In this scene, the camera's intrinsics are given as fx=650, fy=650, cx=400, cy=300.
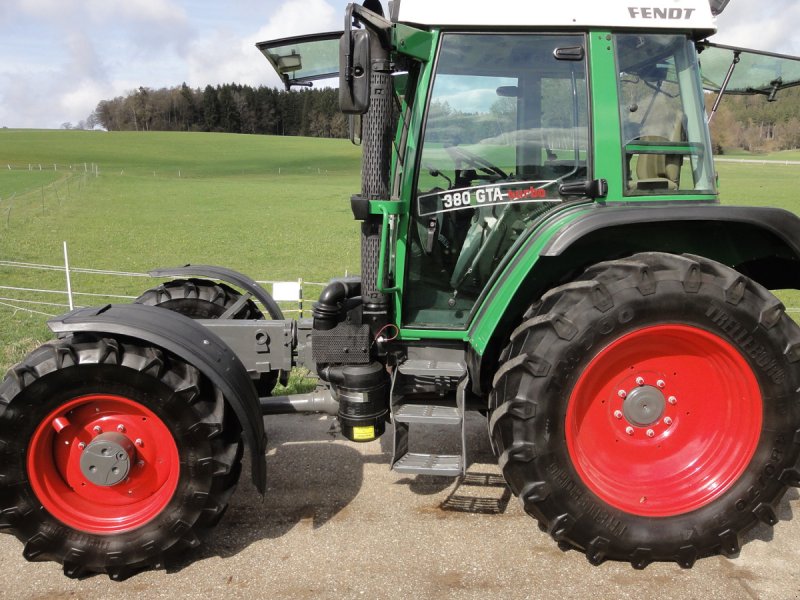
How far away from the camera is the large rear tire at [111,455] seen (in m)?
2.87

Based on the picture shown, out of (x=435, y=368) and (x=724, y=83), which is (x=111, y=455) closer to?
(x=435, y=368)

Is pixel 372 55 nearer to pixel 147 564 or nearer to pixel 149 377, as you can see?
pixel 149 377

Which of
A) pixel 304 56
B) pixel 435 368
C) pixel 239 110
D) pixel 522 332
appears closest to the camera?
pixel 522 332

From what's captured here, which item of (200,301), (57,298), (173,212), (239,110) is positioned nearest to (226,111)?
(239,110)

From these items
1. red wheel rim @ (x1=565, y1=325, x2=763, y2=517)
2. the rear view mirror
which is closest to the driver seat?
red wheel rim @ (x1=565, y1=325, x2=763, y2=517)

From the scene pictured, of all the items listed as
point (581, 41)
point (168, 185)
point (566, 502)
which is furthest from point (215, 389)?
point (168, 185)

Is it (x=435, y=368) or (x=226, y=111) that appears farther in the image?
(x=226, y=111)

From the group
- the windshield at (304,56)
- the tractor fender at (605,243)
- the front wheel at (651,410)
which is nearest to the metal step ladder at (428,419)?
the tractor fender at (605,243)

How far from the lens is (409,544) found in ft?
10.4

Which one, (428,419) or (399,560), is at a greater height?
(428,419)

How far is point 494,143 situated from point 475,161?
13cm

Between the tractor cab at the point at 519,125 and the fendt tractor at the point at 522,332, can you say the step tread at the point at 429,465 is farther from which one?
the tractor cab at the point at 519,125

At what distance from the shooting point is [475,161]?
321 cm

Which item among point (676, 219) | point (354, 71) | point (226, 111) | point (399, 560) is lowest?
point (399, 560)
